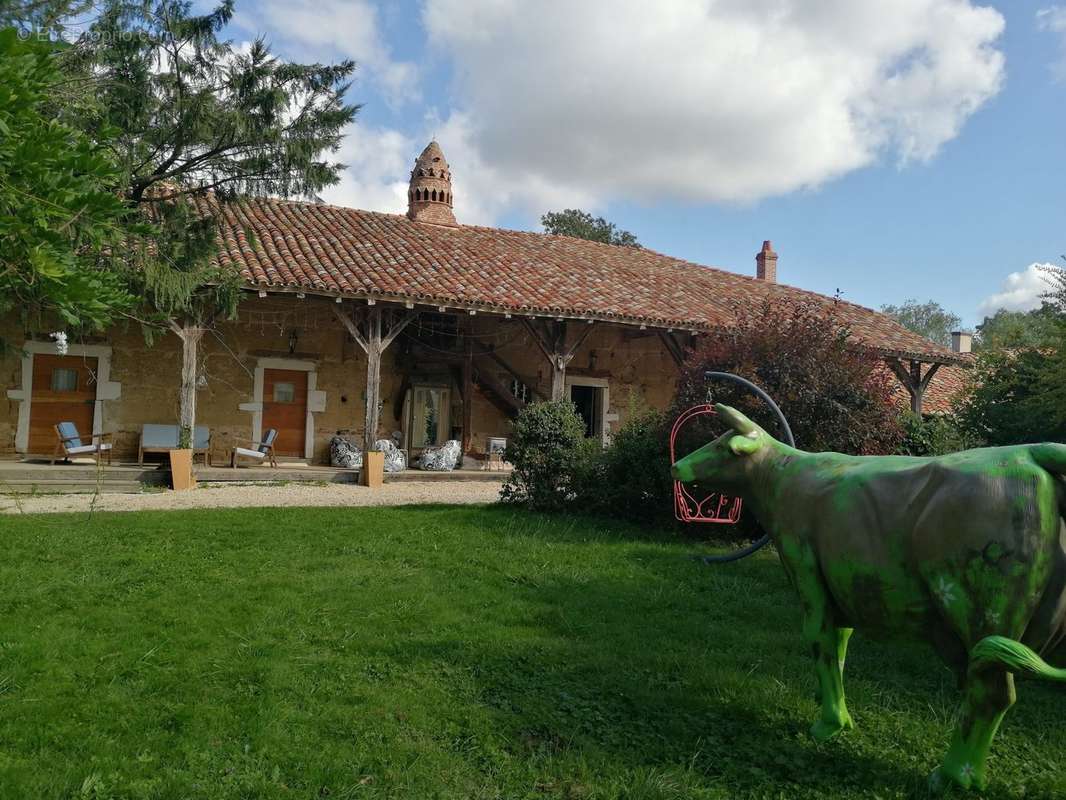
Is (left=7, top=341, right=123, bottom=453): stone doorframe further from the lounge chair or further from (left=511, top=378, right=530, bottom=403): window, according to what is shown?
(left=511, top=378, right=530, bottom=403): window

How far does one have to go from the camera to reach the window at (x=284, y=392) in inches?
560

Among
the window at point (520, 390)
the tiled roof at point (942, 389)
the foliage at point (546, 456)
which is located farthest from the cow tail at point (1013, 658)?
the tiled roof at point (942, 389)

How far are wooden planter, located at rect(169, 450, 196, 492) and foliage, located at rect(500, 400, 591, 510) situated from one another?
510cm

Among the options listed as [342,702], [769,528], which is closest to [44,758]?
[342,702]

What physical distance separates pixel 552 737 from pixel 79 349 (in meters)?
12.5

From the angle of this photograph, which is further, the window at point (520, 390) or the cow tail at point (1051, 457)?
the window at point (520, 390)

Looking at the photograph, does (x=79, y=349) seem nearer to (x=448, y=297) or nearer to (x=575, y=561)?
(x=448, y=297)

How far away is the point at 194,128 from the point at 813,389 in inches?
304

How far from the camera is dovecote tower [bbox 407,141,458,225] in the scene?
18.8 metres

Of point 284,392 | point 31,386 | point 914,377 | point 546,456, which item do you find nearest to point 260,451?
point 284,392

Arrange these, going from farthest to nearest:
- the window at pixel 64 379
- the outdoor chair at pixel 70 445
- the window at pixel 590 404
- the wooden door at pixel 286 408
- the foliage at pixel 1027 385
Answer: the window at pixel 590 404 → the wooden door at pixel 286 408 → the window at pixel 64 379 → the outdoor chair at pixel 70 445 → the foliage at pixel 1027 385

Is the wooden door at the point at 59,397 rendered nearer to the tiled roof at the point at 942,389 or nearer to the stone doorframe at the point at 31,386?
the stone doorframe at the point at 31,386

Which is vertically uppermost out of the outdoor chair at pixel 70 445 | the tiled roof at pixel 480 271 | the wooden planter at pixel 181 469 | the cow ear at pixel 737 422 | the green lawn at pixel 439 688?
the tiled roof at pixel 480 271

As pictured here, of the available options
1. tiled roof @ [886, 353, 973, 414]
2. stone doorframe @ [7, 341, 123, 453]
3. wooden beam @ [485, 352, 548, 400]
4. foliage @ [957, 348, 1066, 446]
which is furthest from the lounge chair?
tiled roof @ [886, 353, 973, 414]
